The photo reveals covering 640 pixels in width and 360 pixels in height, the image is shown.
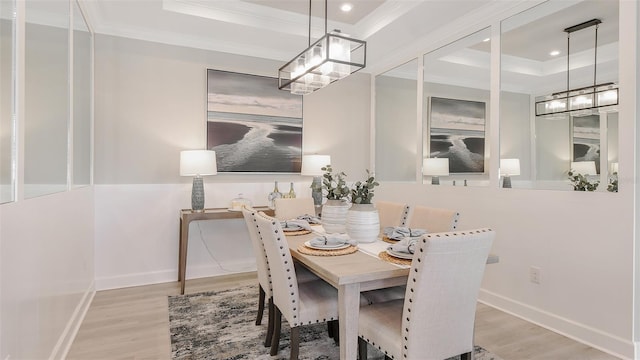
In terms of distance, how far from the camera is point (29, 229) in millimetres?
1741

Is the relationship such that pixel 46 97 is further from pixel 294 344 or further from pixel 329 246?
pixel 294 344

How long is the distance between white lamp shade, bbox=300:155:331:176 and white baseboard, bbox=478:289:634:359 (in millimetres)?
2183

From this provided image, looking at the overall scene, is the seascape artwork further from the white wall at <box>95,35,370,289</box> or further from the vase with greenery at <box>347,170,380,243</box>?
the white wall at <box>95,35,370,289</box>

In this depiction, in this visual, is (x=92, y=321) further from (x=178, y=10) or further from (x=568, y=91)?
(x=568, y=91)

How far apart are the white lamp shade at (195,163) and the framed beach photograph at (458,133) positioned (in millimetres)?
2444

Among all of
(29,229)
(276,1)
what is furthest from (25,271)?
(276,1)

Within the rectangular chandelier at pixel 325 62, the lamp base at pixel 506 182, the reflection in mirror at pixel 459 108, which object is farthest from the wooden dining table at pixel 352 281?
the reflection in mirror at pixel 459 108

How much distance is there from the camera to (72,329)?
2506 mm

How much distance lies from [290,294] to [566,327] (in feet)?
7.03

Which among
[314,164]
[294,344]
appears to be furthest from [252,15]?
[294,344]

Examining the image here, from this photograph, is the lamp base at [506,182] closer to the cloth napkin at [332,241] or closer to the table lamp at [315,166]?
the cloth napkin at [332,241]

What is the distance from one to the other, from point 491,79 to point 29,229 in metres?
3.56

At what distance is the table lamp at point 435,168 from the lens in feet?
12.4

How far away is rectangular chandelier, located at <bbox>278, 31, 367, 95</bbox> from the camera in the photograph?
89.8 inches
